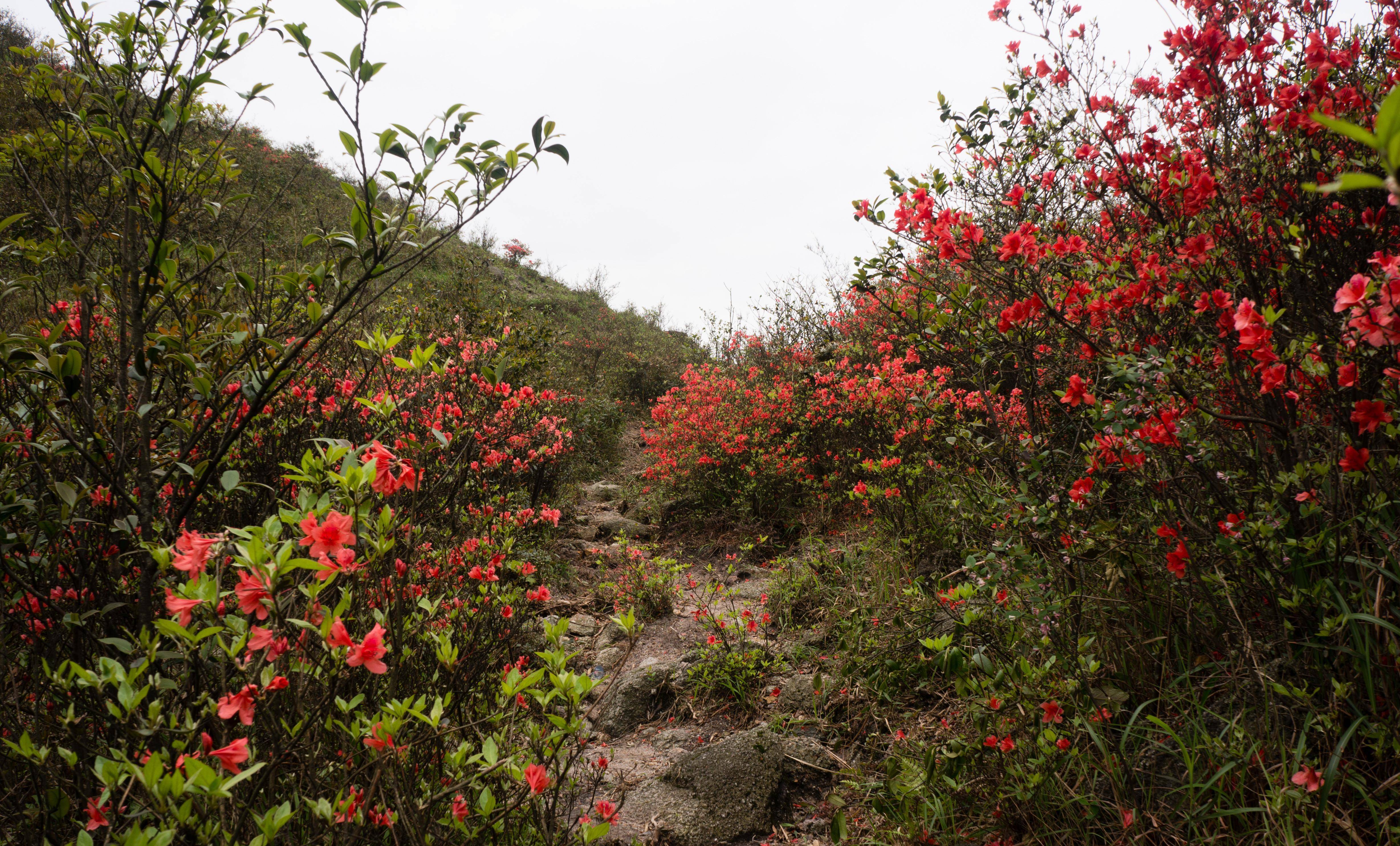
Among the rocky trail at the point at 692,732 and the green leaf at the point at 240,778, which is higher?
the green leaf at the point at 240,778

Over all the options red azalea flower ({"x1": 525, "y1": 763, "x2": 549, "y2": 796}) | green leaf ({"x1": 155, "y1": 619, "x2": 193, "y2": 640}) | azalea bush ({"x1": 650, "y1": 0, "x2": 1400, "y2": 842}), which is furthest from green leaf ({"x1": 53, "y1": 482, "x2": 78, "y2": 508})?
azalea bush ({"x1": 650, "y1": 0, "x2": 1400, "y2": 842})

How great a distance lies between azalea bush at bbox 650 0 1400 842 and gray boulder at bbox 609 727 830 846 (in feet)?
1.29

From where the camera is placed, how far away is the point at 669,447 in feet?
24.2

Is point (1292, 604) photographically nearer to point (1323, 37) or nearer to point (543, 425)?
point (1323, 37)

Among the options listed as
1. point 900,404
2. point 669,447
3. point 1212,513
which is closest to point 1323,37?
point 1212,513

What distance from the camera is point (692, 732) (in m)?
3.30

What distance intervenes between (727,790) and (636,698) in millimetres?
1122

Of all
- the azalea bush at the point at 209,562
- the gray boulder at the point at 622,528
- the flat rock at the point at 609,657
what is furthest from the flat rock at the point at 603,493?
the azalea bush at the point at 209,562

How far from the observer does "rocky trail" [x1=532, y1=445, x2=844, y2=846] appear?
96.9 inches

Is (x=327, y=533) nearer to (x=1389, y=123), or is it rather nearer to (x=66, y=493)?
(x=66, y=493)

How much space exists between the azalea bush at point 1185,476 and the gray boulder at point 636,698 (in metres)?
1.24

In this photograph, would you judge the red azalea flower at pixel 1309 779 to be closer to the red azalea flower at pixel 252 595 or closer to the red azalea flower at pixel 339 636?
the red azalea flower at pixel 339 636

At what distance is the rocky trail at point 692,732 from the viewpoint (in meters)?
2.46

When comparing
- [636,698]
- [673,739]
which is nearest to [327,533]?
[673,739]
